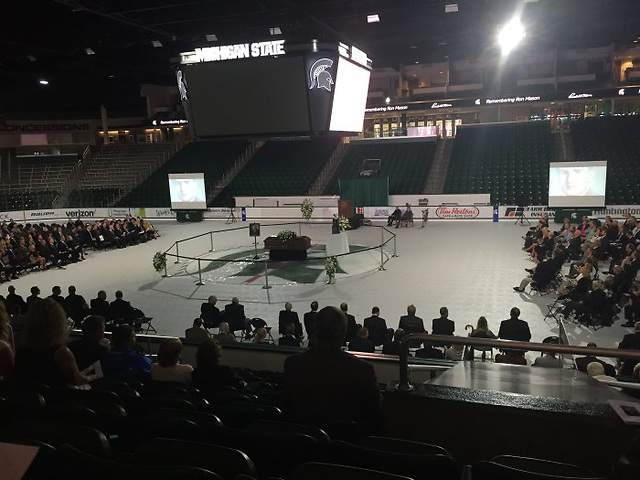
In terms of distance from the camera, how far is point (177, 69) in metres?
13.7

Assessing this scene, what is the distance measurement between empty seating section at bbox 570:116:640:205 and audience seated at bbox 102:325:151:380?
994 inches

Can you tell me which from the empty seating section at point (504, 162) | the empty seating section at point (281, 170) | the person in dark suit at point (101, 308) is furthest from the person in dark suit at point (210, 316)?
the empty seating section at point (281, 170)

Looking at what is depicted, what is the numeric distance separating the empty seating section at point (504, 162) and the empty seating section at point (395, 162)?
1.73m

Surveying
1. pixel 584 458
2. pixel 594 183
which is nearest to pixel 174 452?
pixel 584 458

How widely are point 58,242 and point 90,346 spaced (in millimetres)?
15837

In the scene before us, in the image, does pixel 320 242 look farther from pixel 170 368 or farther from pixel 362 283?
pixel 170 368

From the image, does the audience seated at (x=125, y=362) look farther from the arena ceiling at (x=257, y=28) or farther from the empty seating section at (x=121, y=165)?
the empty seating section at (x=121, y=165)

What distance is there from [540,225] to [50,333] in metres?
16.5

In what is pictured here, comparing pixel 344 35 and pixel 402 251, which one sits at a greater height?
pixel 344 35

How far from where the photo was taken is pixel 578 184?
2105 cm

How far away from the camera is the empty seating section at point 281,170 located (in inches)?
1261

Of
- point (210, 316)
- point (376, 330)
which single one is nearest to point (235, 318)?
point (210, 316)

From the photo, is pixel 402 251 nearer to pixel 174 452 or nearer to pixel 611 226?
pixel 611 226

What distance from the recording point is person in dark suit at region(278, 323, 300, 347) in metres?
Result: 8.09
